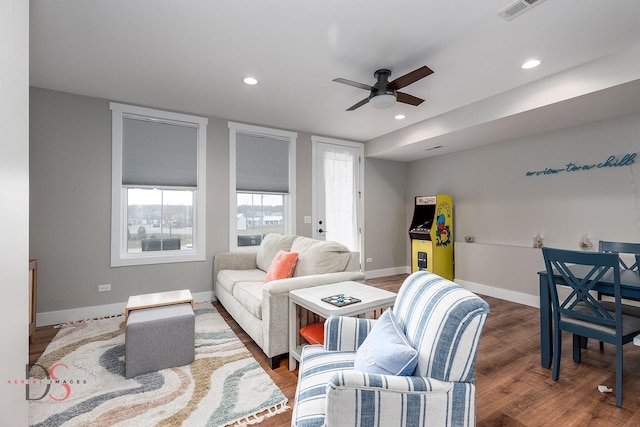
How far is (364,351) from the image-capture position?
4.41 ft

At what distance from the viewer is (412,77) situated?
8.26 ft

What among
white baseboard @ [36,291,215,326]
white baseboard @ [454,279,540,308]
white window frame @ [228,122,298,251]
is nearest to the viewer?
white baseboard @ [36,291,215,326]

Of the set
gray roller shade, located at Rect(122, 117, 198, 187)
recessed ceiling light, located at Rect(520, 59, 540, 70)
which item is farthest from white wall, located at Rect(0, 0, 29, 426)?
recessed ceiling light, located at Rect(520, 59, 540, 70)

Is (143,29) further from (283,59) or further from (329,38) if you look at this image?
(329,38)

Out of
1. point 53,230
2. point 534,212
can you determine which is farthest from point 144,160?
point 534,212

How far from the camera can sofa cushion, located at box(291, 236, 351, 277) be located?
2.78 m

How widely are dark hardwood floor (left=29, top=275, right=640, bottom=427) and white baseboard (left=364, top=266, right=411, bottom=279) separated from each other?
257 cm

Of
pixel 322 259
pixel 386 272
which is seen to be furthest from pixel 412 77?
pixel 386 272

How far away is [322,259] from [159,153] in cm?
268

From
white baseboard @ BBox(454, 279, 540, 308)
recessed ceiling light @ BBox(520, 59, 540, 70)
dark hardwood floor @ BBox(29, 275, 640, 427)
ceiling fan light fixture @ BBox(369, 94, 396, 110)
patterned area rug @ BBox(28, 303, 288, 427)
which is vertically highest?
recessed ceiling light @ BBox(520, 59, 540, 70)

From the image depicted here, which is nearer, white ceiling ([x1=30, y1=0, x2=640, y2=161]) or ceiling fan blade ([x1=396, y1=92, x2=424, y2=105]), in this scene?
white ceiling ([x1=30, y1=0, x2=640, y2=161])

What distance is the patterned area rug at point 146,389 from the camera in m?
1.78

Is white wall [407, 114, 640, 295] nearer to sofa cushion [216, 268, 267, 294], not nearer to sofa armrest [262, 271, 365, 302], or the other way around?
sofa armrest [262, 271, 365, 302]

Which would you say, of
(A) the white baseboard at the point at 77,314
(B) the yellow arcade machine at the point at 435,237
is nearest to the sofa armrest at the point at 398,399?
(A) the white baseboard at the point at 77,314
